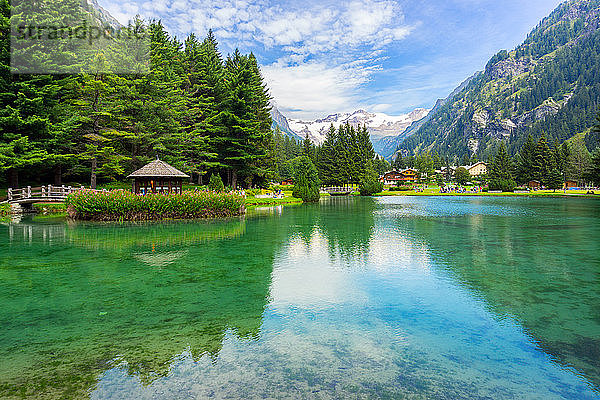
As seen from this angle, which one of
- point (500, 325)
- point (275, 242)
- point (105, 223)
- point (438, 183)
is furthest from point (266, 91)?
point (438, 183)

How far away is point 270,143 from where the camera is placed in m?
61.8

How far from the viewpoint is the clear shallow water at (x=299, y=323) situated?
14.7ft

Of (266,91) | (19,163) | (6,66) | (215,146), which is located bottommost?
(19,163)

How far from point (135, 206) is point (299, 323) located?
21035mm

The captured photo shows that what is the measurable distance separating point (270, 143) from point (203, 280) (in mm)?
53640

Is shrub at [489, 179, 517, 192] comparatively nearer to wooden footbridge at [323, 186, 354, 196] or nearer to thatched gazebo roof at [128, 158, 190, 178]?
wooden footbridge at [323, 186, 354, 196]

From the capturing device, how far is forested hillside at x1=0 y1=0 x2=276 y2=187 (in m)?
32.9

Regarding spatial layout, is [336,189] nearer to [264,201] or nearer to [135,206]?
[264,201]

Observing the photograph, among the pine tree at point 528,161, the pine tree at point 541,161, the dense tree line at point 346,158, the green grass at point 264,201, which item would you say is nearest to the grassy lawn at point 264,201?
the green grass at point 264,201

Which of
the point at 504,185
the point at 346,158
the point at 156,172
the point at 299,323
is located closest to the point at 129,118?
the point at 156,172

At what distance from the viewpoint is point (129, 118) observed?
136 feet

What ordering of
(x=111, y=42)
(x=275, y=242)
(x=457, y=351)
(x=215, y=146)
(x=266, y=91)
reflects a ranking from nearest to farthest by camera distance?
(x=457, y=351) → (x=275, y=242) → (x=111, y=42) → (x=215, y=146) → (x=266, y=91)

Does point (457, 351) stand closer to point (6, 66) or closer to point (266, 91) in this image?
point (6, 66)

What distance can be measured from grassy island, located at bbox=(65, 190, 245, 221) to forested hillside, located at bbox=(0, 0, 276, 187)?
36.9ft
